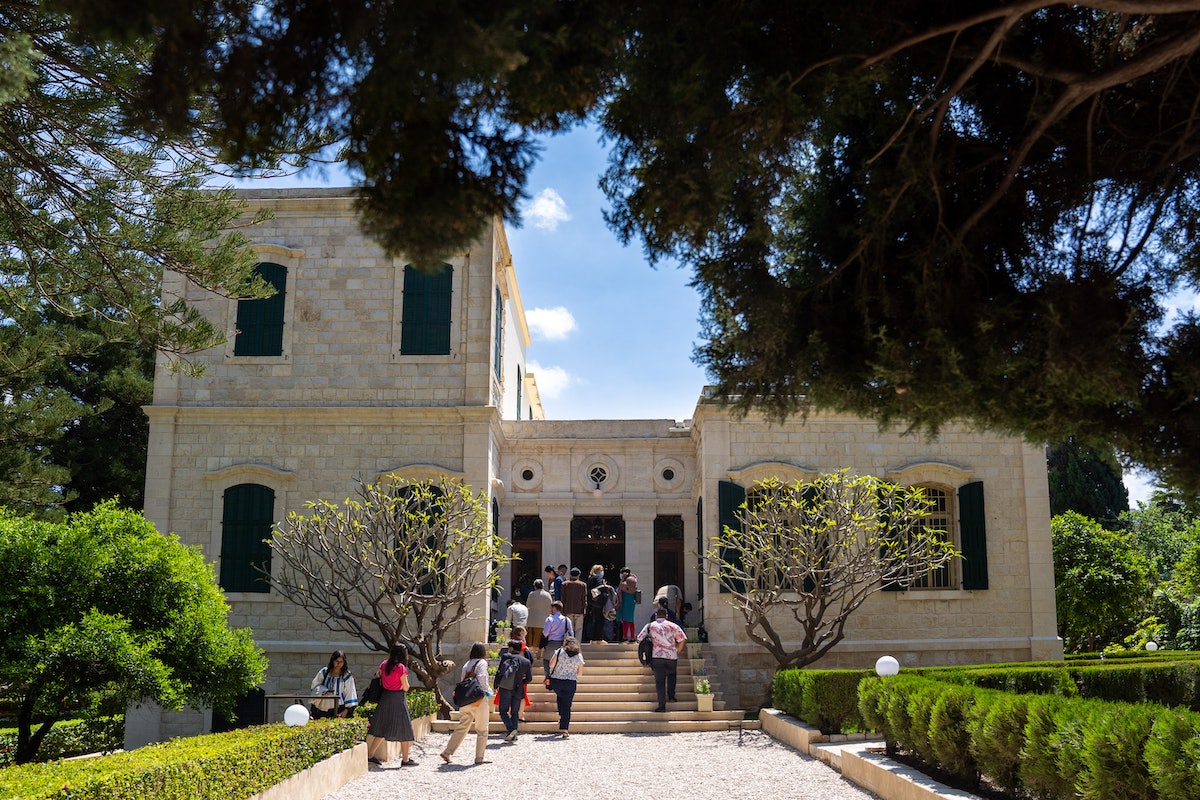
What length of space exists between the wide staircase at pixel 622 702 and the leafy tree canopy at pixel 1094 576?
35.2 ft

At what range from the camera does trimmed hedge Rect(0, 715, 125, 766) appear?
1480 centimetres

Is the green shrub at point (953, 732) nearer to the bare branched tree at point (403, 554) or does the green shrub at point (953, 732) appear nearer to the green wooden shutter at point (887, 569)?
the green wooden shutter at point (887, 569)

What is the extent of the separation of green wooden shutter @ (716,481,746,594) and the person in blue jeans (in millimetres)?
4373

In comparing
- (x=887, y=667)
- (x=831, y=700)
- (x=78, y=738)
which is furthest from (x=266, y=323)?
(x=887, y=667)

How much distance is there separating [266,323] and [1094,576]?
18278mm

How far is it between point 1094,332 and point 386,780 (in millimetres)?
8276

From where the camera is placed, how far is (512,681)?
43.6 feet

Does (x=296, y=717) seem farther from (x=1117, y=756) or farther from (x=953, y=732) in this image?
(x=1117, y=756)

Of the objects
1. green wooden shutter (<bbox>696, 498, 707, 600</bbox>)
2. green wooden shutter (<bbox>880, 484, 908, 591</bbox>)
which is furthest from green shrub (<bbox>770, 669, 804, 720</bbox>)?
green wooden shutter (<bbox>696, 498, 707, 600</bbox>)

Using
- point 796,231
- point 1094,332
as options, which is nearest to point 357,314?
point 796,231

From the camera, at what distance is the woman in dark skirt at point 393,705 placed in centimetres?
1131

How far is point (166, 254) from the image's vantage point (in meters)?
9.63

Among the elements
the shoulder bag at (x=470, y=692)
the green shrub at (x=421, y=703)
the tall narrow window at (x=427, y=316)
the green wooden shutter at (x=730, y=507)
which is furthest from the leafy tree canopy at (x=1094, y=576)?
the shoulder bag at (x=470, y=692)

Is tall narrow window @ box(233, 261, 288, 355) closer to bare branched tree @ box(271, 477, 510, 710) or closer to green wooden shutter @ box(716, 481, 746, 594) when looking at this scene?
bare branched tree @ box(271, 477, 510, 710)
